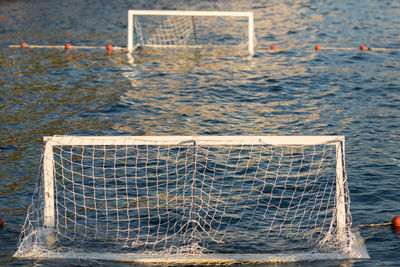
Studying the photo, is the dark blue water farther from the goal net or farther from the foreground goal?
the goal net

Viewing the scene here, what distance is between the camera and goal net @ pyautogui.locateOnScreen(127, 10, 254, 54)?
76.5 ft

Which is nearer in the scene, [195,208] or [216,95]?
[195,208]

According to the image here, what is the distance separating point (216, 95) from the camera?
17.9 m

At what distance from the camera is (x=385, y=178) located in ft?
38.7

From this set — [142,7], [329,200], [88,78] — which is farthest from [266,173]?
[142,7]

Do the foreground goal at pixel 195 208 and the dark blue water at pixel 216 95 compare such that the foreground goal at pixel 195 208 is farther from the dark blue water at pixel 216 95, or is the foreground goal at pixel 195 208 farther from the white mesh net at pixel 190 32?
the white mesh net at pixel 190 32

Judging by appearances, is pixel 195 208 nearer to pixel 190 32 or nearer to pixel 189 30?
pixel 190 32

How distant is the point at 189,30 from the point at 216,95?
9.59m

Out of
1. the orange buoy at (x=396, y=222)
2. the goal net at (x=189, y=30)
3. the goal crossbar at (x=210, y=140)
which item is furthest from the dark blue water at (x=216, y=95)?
the goal crossbar at (x=210, y=140)

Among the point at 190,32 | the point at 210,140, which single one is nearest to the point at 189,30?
the point at 190,32

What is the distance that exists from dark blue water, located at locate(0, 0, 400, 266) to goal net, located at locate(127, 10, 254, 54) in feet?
2.87

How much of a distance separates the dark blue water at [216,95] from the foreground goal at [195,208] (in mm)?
563

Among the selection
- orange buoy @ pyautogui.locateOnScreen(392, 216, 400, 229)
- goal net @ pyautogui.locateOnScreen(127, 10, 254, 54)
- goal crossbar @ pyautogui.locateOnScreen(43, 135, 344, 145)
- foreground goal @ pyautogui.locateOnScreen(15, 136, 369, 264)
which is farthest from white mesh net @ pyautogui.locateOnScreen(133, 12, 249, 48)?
orange buoy @ pyautogui.locateOnScreen(392, 216, 400, 229)

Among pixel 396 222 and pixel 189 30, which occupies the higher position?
pixel 189 30
